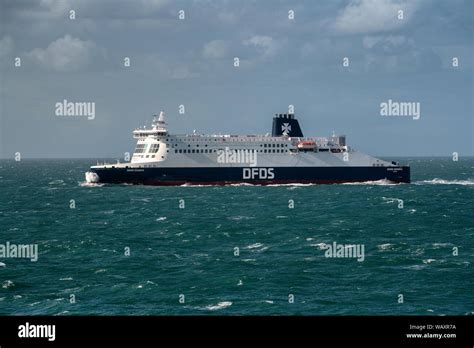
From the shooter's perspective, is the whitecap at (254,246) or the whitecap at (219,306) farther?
the whitecap at (254,246)

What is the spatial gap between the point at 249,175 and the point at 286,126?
14415 millimetres

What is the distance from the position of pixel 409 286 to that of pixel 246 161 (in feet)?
227

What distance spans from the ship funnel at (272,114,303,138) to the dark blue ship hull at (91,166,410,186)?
9454 mm

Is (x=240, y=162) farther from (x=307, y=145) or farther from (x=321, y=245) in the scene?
(x=321, y=245)

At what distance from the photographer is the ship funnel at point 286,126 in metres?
107

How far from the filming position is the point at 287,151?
4021 inches

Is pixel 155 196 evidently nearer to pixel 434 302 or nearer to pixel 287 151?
pixel 287 151

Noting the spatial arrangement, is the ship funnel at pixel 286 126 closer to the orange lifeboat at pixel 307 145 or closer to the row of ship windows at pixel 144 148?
the orange lifeboat at pixel 307 145

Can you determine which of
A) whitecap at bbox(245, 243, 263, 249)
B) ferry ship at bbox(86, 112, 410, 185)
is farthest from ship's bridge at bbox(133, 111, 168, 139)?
whitecap at bbox(245, 243, 263, 249)

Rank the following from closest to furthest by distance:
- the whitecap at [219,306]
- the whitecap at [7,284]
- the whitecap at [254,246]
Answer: the whitecap at [219,306] < the whitecap at [7,284] < the whitecap at [254,246]

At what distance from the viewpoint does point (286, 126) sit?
353ft
